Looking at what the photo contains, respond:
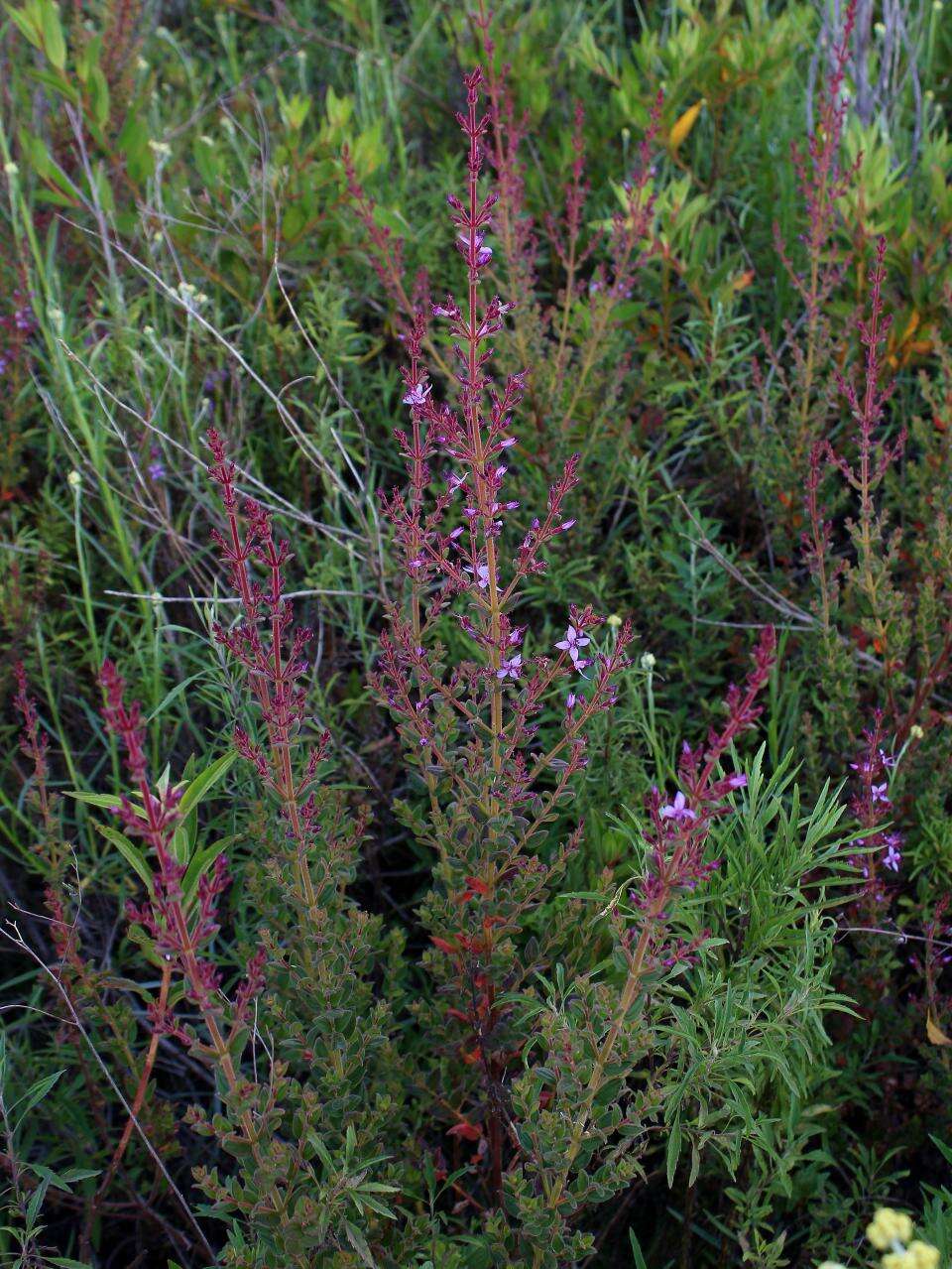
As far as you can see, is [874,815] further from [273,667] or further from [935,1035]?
[273,667]

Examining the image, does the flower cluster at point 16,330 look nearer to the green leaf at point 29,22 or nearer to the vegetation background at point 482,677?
the vegetation background at point 482,677

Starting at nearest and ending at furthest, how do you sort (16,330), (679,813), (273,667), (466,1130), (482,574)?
1. (679,813)
2. (273,667)
3. (482,574)
4. (466,1130)
5. (16,330)

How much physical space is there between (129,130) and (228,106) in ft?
3.08

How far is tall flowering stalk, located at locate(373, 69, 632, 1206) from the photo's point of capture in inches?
60.2

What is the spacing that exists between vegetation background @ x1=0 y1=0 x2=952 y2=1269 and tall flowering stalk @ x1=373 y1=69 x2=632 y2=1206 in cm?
1

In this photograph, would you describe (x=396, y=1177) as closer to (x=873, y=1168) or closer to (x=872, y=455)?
(x=873, y=1168)

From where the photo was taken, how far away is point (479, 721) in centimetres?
162

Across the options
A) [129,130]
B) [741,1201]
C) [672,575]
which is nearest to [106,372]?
[129,130]

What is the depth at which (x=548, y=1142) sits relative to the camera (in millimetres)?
1417

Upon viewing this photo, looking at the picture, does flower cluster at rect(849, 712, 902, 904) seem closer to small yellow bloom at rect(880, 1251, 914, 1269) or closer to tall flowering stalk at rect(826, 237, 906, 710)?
tall flowering stalk at rect(826, 237, 906, 710)

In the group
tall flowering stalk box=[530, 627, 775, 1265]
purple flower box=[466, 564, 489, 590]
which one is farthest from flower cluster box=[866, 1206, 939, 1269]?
purple flower box=[466, 564, 489, 590]

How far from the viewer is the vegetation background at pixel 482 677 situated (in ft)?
5.14

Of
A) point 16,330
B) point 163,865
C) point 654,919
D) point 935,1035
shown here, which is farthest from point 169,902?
point 16,330

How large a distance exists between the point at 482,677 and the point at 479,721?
0.23ft
